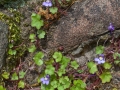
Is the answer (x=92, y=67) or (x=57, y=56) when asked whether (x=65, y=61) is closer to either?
(x=57, y=56)

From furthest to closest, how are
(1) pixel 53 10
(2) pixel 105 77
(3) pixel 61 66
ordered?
(1) pixel 53 10 < (3) pixel 61 66 < (2) pixel 105 77

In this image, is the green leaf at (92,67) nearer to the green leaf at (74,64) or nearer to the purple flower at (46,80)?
the green leaf at (74,64)

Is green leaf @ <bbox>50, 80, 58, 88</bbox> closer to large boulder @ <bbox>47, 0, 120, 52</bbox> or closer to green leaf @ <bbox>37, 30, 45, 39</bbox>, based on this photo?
large boulder @ <bbox>47, 0, 120, 52</bbox>

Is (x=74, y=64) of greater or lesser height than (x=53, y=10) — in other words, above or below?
below

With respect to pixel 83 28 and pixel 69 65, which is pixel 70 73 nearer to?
pixel 69 65

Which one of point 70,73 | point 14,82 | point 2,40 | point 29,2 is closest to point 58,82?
point 70,73

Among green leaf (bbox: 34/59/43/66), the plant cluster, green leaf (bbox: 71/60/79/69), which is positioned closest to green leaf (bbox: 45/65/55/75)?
the plant cluster

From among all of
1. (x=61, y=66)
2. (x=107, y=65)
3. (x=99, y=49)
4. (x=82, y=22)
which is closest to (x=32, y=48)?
(x=61, y=66)

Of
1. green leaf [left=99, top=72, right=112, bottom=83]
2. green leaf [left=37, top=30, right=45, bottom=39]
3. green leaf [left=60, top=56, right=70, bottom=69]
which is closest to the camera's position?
green leaf [left=99, top=72, right=112, bottom=83]
